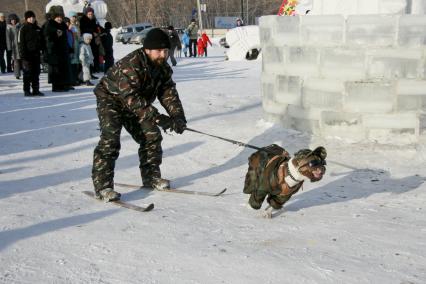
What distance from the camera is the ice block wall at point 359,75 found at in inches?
225

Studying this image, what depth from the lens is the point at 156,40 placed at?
14.0 ft

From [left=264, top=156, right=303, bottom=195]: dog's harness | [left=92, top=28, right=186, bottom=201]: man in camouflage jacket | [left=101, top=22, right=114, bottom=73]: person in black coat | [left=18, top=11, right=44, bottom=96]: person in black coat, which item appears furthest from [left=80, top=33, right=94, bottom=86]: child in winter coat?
[left=264, top=156, right=303, bottom=195]: dog's harness

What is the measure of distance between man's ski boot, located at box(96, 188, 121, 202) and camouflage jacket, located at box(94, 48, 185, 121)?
68 cm

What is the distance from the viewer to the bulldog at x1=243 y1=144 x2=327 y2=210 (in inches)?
139

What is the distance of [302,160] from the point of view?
3.55m

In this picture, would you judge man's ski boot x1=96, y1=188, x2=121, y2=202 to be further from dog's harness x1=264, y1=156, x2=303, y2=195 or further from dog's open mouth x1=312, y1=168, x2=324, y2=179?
dog's open mouth x1=312, y1=168, x2=324, y2=179

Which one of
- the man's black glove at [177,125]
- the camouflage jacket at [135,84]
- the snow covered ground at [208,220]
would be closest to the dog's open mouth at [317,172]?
the snow covered ground at [208,220]

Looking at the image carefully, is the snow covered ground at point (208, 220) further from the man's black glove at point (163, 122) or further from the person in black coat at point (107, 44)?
the person in black coat at point (107, 44)

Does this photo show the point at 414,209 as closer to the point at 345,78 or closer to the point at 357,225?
the point at 357,225

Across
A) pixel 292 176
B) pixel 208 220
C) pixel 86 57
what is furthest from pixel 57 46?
pixel 292 176

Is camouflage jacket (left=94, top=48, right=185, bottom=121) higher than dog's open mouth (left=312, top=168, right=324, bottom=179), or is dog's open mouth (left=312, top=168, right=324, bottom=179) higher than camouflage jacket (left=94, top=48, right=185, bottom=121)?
camouflage jacket (left=94, top=48, right=185, bottom=121)

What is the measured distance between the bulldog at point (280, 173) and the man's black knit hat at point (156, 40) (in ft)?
3.98

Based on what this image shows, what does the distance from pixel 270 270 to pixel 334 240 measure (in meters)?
0.71

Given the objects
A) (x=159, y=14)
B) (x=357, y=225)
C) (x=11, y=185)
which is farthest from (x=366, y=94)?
(x=159, y=14)
